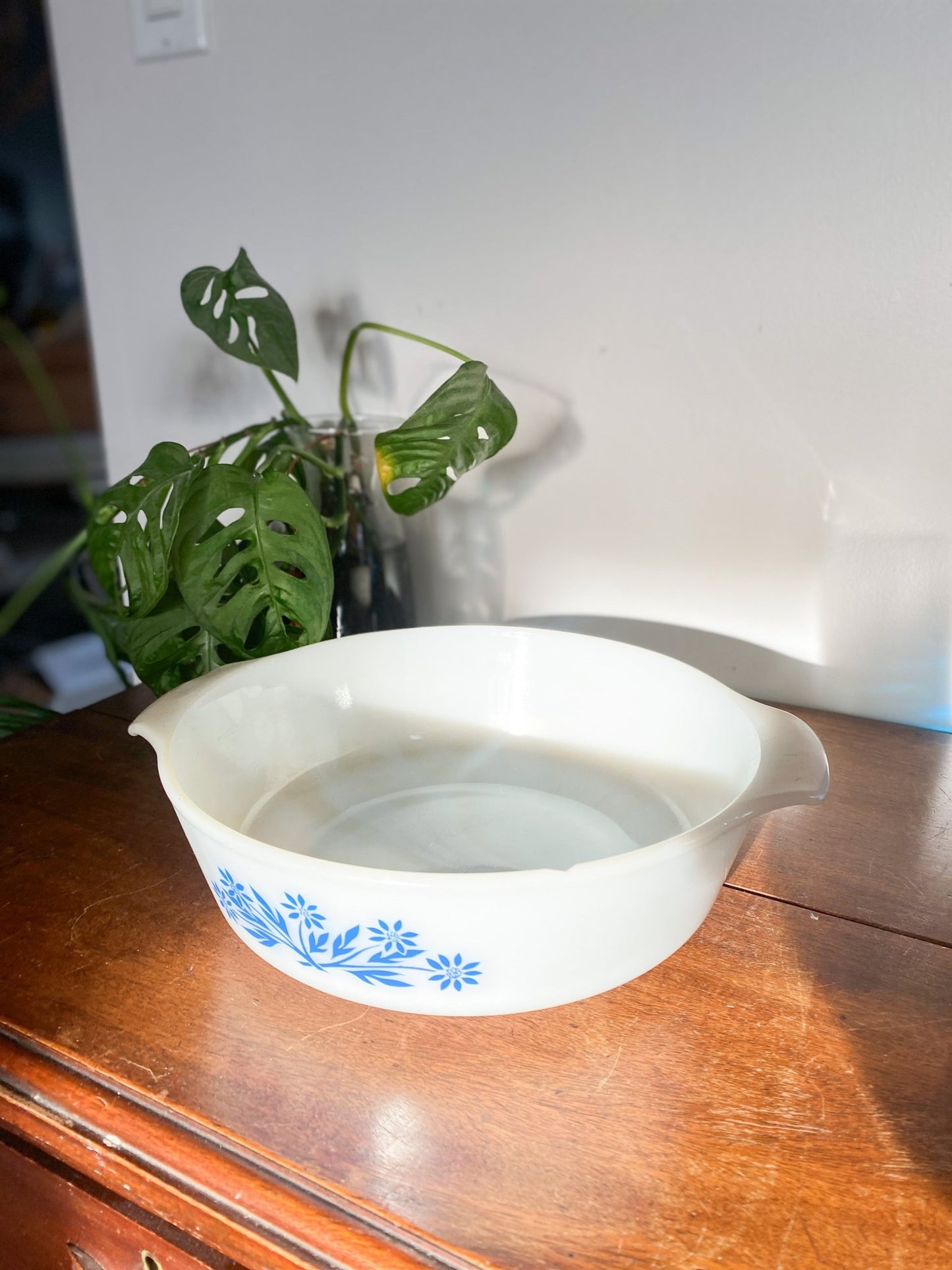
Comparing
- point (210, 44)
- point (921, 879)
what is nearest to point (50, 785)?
point (921, 879)

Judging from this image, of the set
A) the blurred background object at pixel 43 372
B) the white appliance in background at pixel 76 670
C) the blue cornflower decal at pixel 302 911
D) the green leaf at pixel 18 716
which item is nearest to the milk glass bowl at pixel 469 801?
the blue cornflower decal at pixel 302 911

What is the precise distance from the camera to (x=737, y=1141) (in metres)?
0.38

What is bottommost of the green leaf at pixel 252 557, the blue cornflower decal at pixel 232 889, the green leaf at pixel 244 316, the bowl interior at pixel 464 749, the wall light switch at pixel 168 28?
the bowl interior at pixel 464 749

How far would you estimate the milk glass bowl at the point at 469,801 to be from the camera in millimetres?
378

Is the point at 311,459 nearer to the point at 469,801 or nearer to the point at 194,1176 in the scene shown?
the point at 469,801

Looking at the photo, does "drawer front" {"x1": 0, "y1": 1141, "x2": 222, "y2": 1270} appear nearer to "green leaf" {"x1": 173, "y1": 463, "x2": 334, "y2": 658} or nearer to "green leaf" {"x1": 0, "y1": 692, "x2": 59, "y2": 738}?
"green leaf" {"x1": 173, "y1": 463, "x2": 334, "y2": 658}

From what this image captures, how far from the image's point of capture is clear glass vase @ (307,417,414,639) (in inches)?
30.9

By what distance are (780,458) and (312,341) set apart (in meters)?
0.45

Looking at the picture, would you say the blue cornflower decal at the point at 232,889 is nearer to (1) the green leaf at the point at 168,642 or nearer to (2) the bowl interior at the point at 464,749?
(2) the bowl interior at the point at 464,749

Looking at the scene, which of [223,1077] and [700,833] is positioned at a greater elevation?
[700,833]

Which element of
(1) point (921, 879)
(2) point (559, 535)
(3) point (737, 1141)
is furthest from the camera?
(2) point (559, 535)

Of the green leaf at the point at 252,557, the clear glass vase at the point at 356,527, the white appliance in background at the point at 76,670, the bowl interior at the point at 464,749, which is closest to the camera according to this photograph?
the bowl interior at the point at 464,749

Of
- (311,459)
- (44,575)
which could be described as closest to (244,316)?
(311,459)

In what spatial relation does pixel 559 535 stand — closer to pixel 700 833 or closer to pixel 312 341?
pixel 312 341
